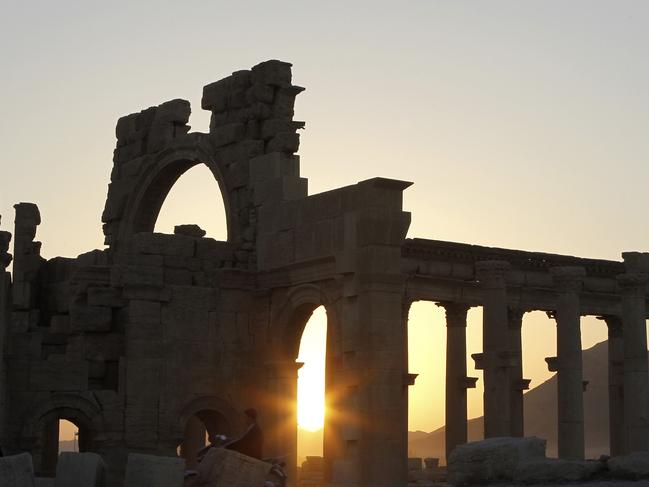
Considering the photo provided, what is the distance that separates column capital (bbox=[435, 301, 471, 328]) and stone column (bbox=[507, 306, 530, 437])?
1.12m

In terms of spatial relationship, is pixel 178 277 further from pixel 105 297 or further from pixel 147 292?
pixel 105 297

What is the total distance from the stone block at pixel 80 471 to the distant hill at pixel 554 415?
7120 centimetres

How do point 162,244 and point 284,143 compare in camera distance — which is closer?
point 162,244

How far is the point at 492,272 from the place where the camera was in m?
30.7

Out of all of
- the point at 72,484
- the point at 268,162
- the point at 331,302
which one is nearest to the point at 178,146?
the point at 268,162

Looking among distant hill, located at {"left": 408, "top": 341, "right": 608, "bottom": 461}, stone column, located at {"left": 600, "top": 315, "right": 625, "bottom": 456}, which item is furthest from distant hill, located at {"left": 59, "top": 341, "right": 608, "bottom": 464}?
stone column, located at {"left": 600, "top": 315, "right": 625, "bottom": 456}

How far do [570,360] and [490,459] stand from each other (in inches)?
495

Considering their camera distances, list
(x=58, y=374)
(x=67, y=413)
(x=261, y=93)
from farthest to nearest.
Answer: (x=261, y=93) → (x=67, y=413) → (x=58, y=374)

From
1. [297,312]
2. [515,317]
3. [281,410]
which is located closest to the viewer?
[297,312]

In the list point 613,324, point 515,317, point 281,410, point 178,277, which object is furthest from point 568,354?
point 178,277

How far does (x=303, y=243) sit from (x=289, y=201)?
3.28 feet

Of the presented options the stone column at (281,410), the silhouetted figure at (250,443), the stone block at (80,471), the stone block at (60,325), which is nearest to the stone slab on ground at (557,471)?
the silhouetted figure at (250,443)

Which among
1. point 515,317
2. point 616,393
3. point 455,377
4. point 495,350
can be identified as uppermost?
point 515,317

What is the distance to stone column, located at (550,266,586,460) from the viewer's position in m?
31.2
